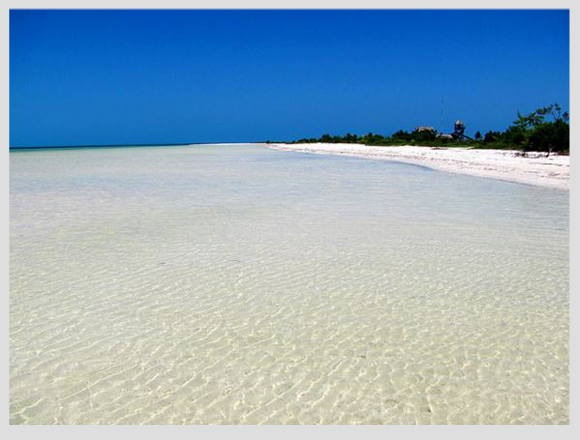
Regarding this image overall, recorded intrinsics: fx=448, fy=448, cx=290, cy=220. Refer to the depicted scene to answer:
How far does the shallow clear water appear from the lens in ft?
9.15

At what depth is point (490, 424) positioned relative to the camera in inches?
103

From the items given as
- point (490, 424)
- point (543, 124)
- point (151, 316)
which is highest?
point (543, 124)

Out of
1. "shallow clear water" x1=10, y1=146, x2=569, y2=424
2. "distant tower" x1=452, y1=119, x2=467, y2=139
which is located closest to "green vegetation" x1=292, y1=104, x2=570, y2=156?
"distant tower" x1=452, y1=119, x2=467, y2=139

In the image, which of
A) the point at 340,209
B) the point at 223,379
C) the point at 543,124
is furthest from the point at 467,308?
the point at 543,124

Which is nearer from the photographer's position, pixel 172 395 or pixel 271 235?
pixel 172 395

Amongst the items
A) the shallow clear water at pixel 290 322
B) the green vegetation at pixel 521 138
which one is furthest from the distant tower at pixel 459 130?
the shallow clear water at pixel 290 322

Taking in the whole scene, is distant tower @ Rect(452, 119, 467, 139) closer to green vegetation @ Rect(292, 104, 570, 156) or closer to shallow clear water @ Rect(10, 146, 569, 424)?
green vegetation @ Rect(292, 104, 570, 156)

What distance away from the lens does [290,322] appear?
389 cm

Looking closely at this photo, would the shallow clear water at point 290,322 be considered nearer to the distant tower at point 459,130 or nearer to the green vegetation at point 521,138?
the green vegetation at point 521,138

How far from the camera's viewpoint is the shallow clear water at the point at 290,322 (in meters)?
2.79

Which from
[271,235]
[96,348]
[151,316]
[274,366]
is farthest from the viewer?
[271,235]

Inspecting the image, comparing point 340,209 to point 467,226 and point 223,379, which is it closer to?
point 467,226

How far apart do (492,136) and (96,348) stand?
47097mm

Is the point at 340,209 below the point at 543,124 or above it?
below
